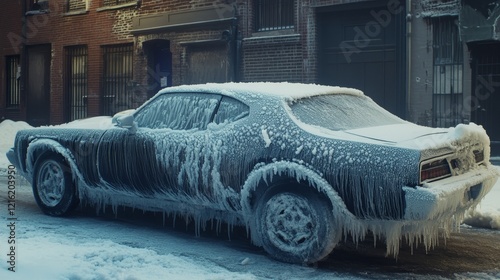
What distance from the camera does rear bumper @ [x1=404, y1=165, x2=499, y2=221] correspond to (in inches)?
192

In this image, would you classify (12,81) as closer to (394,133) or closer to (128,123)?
(128,123)

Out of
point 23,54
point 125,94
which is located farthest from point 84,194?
point 23,54

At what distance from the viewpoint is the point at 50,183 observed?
7.52 meters

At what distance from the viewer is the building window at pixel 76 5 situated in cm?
2059

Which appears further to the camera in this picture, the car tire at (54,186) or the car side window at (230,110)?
the car tire at (54,186)

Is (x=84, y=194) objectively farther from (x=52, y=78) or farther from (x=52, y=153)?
(x=52, y=78)

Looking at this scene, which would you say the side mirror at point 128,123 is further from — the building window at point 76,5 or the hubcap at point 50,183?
the building window at point 76,5

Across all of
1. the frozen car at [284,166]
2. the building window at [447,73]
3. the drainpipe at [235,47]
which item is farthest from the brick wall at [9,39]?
the frozen car at [284,166]

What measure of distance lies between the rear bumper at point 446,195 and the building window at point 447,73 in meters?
7.04

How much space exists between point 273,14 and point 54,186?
371 inches

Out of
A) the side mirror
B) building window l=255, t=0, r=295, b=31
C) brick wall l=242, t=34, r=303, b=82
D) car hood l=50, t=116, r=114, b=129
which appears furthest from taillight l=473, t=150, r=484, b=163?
building window l=255, t=0, r=295, b=31

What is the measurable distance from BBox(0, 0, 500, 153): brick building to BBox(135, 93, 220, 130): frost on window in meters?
7.41

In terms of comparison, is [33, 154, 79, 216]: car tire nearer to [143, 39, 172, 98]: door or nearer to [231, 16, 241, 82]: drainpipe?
[231, 16, 241, 82]: drainpipe

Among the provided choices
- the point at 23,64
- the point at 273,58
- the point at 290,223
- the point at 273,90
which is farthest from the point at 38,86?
the point at 290,223
